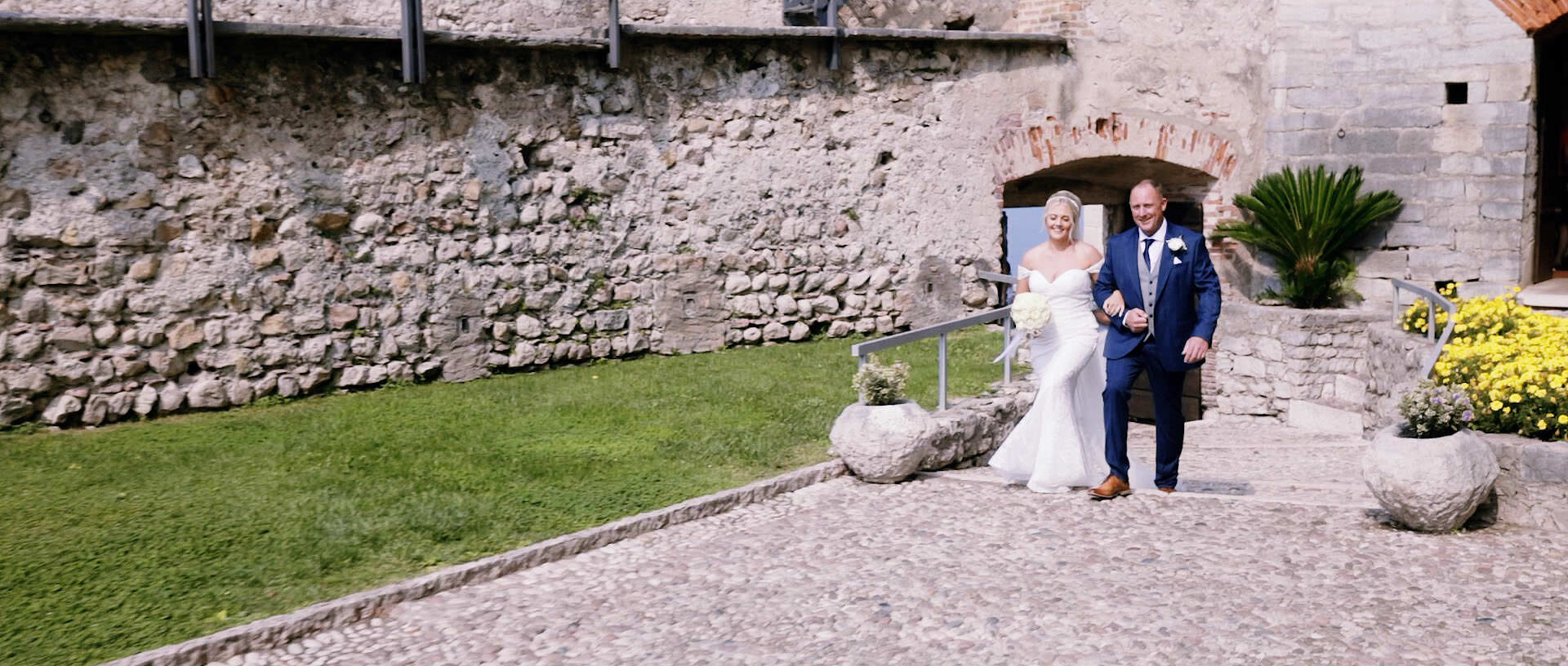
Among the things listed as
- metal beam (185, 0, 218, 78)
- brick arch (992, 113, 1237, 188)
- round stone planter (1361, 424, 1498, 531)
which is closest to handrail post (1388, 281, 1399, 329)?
brick arch (992, 113, 1237, 188)

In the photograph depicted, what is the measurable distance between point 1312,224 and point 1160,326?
21.7 ft

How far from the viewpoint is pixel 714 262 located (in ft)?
36.7

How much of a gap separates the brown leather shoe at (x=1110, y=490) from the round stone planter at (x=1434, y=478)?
118cm

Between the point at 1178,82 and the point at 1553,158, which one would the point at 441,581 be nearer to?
the point at 1178,82

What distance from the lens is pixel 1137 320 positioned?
6195mm

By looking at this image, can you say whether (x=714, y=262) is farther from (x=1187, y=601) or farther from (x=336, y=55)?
(x=1187, y=601)

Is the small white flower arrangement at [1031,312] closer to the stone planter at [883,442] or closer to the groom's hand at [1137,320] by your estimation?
the groom's hand at [1137,320]

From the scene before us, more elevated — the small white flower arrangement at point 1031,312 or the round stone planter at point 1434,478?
the small white flower arrangement at point 1031,312

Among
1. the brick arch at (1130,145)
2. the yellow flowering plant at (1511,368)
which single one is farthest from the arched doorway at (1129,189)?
the yellow flowering plant at (1511,368)

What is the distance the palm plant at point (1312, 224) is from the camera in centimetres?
1188

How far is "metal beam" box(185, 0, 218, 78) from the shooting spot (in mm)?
8281

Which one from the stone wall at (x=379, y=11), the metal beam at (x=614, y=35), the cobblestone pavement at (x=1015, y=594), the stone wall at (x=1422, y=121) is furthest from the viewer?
the stone wall at (x=1422, y=121)

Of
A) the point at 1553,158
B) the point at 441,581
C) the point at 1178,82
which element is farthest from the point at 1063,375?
the point at 1553,158

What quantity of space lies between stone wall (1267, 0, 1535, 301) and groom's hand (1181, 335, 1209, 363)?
23.1ft
